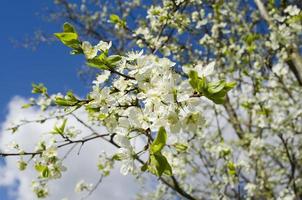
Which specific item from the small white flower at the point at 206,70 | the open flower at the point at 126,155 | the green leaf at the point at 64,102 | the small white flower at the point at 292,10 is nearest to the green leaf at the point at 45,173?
the green leaf at the point at 64,102

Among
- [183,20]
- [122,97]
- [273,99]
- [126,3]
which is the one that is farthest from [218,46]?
[122,97]

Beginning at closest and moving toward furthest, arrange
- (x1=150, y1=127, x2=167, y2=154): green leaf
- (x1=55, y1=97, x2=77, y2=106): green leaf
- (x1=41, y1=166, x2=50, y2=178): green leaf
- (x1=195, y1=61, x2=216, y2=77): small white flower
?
(x1=150, y1=127, x2=167, y2=154): green leaf
(x1=195, y1=61, x2=216, y2=77): small white flower
(x1=55, y1=97, x2=77, y2=106): green leaf
(x1=41, y1=166, x2=50, y2=178): green leaf

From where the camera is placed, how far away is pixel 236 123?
7426mm

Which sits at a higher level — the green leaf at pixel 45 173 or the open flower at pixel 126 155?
the green leaf at pixel 45 173

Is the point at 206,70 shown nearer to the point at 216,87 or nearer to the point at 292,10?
the point at 216,87

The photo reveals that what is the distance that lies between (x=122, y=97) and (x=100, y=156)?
127 inches

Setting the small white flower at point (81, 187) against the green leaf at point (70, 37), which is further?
the small white flower at point (81, 187)

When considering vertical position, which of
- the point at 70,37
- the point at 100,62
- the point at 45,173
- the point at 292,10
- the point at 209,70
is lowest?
the point at 209,70

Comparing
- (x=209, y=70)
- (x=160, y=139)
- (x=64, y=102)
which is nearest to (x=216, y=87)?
(x=209, y=70)

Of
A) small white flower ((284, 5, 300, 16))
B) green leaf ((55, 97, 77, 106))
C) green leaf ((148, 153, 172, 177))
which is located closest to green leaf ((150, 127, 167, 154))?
green leaf ((148, 153, 172, 177))

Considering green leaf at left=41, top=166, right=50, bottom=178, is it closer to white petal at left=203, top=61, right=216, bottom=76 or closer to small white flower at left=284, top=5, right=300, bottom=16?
white petal at left=203, top=61, right=216, bottom=76

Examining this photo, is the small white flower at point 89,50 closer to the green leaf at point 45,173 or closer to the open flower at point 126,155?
the open flower at point 126,155

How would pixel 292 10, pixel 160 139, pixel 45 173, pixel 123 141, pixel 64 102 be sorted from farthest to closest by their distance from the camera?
pixel 292 10
pixel 45 173
pixel 64 102
pixel 123 141
pixel 160 139

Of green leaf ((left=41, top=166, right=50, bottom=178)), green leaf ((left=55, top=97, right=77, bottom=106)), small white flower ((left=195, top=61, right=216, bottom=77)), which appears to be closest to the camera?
small white flower ((left=195, top=61, right=216, bottom=77))
